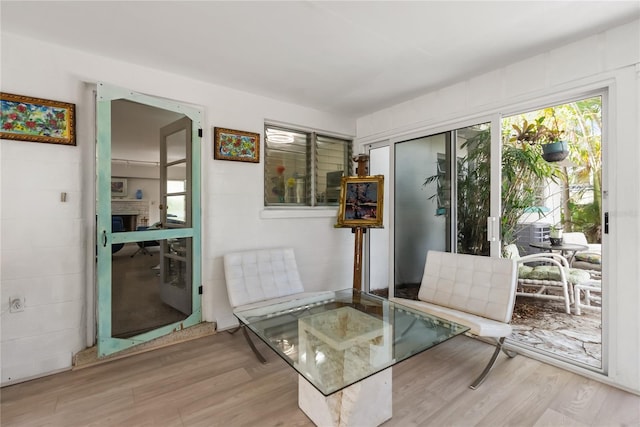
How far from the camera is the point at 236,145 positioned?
10.1 ft

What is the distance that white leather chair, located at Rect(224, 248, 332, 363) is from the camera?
2693 mm

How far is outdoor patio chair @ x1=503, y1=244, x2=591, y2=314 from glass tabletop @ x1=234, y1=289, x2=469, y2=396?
1.61 m

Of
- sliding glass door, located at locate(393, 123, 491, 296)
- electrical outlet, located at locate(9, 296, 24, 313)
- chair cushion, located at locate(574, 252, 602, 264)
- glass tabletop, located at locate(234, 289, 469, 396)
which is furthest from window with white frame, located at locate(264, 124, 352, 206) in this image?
chair cushion, located at locate(574, 252, 602, 264)

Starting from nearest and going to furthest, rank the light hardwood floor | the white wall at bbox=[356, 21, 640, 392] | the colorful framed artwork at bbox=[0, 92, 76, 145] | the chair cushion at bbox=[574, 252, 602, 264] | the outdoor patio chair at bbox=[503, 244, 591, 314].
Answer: the light hardwood floor
the white wall at bbox=[356, 21, 640, 392]
the colorful framed artwork at bbox=[0, 92, 76, 145]
the outdoor patio chair at bbox=[503, 244, 591, 314]
the chair cushion at bbox=[574, 252, 602, 264]

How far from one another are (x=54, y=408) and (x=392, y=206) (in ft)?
10.9

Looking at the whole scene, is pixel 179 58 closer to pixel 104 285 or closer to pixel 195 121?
pixel 195 121

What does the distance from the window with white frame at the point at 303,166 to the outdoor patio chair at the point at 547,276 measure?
2098 millimetres

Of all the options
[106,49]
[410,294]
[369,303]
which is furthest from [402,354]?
[106,49]

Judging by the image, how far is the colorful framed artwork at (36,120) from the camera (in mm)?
2062

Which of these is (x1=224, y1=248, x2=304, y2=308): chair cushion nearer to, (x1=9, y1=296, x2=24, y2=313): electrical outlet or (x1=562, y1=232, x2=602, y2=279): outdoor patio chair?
(x1=9, y1=296, x2=24, y2=313): electrical outlet

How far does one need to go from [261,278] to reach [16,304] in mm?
1734

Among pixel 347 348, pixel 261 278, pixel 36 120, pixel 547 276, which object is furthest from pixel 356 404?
pixel 36 120

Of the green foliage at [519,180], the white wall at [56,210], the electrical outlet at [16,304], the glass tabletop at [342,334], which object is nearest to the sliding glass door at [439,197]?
the green foliage at [519,180]

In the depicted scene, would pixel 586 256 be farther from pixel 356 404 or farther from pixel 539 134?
pixel 356 404
